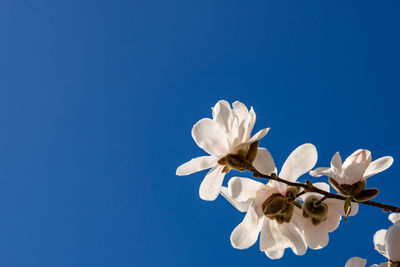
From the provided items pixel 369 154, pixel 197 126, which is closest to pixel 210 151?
pixel 197 126

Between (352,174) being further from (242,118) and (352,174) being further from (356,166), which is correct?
(242,118)

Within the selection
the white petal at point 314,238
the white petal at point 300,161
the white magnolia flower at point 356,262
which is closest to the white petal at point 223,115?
the white petal at point 300,161

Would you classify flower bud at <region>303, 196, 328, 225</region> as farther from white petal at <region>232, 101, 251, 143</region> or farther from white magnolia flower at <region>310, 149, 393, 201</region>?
white petal at <region>232, 101, 251, 143</region>

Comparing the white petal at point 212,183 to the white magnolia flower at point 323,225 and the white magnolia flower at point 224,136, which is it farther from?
the white magnolia flower at point 323,225

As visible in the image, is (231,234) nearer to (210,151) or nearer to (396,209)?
(210,151)

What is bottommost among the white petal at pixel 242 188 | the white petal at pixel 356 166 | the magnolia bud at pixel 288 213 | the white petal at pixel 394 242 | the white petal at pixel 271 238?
the white petal at pixel 394 242
